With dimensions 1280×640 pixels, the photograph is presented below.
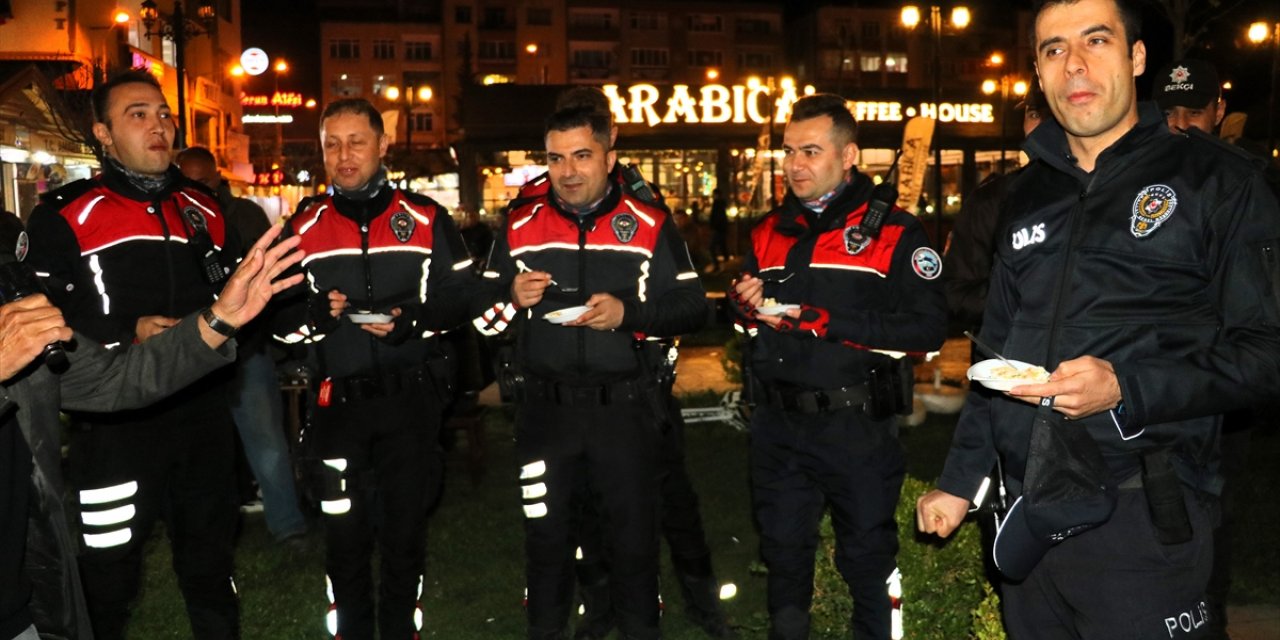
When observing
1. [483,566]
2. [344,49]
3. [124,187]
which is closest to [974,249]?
[483,566]

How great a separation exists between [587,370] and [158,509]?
1.88m

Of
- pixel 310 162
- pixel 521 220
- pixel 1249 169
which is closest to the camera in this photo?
pixel 1249 169

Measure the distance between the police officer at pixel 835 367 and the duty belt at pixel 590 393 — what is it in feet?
1.87

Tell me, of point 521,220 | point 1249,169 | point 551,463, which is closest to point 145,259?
point 521,220

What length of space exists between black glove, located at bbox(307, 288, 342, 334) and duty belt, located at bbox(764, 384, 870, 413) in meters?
2.02

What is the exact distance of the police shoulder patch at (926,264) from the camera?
15.5 ft

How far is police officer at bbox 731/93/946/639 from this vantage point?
4613 mm

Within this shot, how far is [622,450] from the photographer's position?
15.5 ft

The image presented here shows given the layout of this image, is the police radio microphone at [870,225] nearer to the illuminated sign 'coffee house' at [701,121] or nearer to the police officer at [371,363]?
the police officer at [371,363]

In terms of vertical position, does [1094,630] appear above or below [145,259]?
below

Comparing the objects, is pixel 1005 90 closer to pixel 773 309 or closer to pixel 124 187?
pixel 773 309

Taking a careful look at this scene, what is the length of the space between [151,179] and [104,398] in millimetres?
1927

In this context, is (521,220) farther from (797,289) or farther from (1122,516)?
(1122,516)

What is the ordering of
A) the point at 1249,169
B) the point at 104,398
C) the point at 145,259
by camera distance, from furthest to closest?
the point at 145,259 < the point at 104,398 < the point at 1249,169
